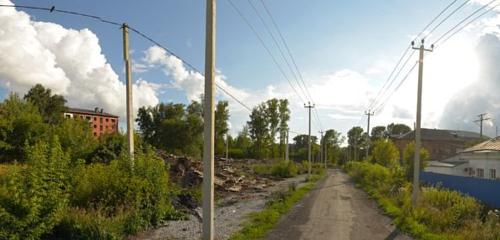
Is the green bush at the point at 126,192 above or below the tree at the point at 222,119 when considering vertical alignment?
below

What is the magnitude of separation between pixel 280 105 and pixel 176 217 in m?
61.9

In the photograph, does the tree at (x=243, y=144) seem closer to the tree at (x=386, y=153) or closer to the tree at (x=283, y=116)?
the tree at (x=283, y=116)

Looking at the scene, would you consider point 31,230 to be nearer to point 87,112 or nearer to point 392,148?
point 392,148

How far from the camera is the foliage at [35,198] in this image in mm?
9617

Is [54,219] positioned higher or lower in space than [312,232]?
higher

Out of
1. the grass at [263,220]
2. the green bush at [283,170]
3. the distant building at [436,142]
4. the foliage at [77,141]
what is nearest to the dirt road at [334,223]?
the grass at [263,220]

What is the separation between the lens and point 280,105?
251ft

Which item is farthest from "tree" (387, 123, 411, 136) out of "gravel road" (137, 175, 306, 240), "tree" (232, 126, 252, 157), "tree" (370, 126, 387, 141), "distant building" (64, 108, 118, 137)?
"gravel road" (137, 175, 306, 240)

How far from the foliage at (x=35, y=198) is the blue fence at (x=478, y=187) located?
18.4 metres

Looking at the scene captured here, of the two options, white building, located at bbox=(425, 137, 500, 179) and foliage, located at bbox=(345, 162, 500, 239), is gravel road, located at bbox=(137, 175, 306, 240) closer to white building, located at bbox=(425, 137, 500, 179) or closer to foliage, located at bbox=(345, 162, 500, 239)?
foliage, located at bbox=(345, 162, 500, 239)

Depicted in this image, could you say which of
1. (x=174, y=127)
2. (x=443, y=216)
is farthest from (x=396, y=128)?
(x=443, y=216)

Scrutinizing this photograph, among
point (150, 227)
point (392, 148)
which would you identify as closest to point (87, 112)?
point (392, 148)

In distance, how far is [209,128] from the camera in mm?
9742

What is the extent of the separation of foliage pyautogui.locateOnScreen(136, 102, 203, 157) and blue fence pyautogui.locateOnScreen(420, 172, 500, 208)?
4984 centimetres
